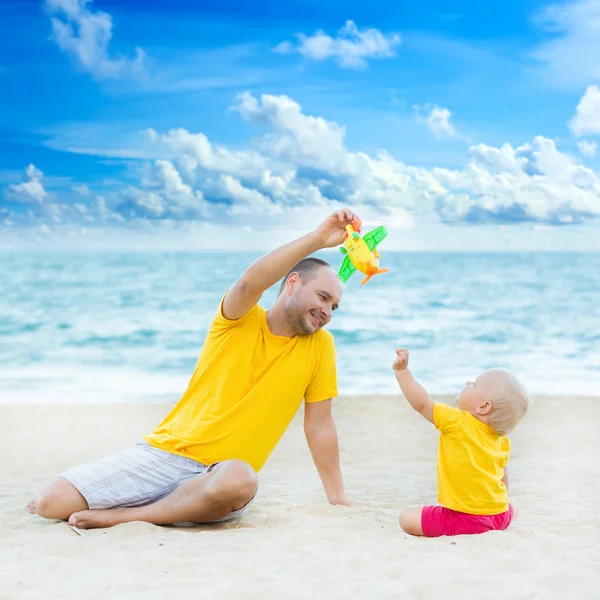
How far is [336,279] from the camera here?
381 cm

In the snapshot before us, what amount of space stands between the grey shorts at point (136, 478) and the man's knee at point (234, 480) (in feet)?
0.71

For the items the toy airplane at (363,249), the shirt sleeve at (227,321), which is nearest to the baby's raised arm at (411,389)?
the toy airplane at (363,249)

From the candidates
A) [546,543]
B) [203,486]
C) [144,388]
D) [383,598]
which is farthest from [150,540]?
[144,388]

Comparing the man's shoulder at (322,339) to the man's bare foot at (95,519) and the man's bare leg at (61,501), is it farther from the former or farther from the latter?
the man's bare leg at (61,501)

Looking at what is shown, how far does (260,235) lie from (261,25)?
8021 mm

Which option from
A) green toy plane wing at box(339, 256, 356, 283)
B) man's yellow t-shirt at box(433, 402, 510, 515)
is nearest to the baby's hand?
man's yellow t-shirt at box(433, 402, 510, 515)

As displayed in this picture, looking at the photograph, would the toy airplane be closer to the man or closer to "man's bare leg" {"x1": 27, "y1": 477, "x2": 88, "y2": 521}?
the man

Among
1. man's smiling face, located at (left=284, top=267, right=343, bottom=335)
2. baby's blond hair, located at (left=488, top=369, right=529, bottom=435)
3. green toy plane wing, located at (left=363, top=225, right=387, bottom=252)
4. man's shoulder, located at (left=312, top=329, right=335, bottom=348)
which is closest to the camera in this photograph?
baby's blond hair, located at (left=488, top=369, right=529, bottom=435)

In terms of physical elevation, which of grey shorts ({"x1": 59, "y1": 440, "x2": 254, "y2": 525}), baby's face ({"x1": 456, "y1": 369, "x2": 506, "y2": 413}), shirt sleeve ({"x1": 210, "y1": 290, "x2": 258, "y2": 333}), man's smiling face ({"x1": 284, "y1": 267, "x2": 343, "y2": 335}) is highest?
man's smiling face ({"x1": 284, "y1": 267, "x2": 343, "y2": 335})

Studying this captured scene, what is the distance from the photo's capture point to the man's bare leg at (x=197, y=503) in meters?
3.68

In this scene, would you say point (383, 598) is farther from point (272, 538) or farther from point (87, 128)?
point (87, 128)

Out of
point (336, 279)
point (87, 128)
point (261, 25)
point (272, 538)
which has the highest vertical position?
point (261, 25)

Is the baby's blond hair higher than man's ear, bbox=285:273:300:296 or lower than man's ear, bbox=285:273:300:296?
lower

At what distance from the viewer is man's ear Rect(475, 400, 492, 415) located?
356cm
